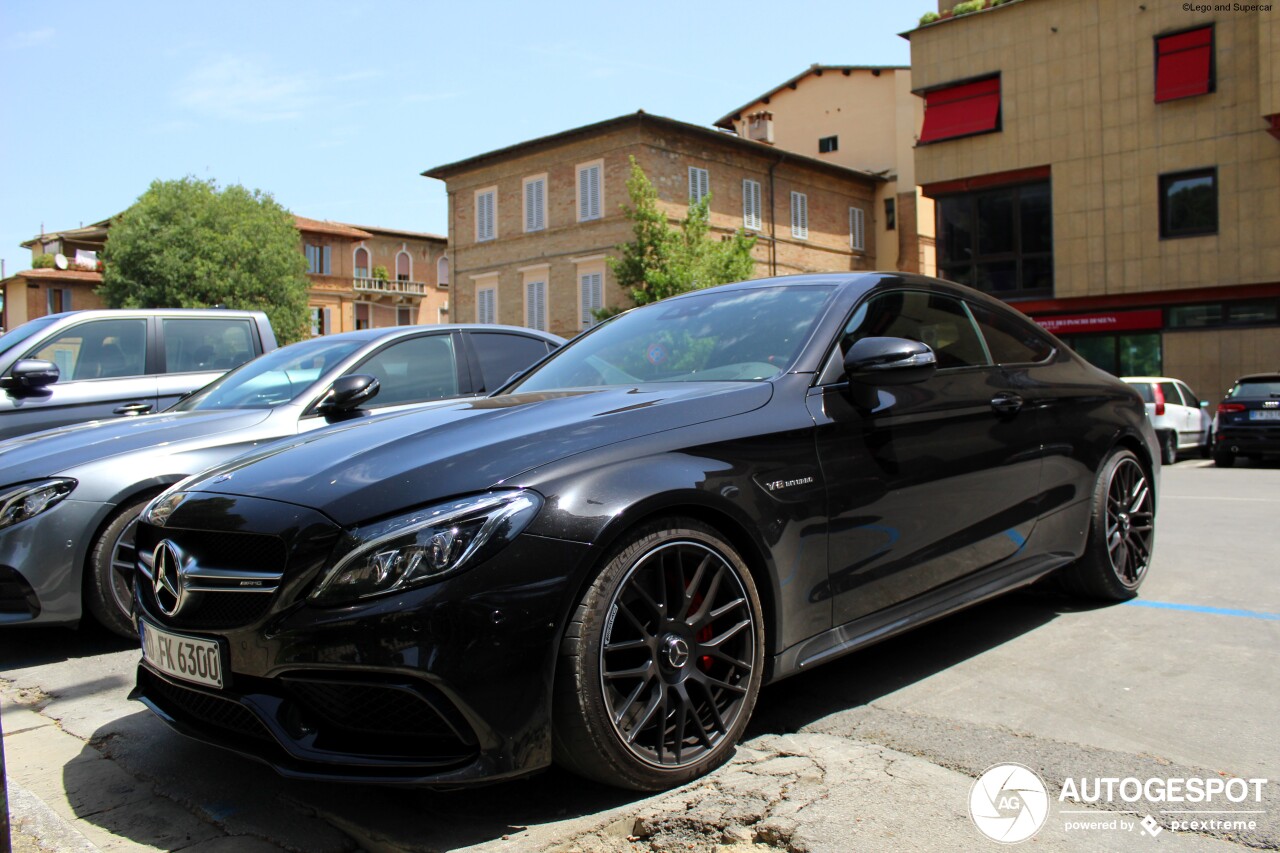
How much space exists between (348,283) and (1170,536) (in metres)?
58.3

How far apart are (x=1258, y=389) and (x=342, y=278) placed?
53.1 m

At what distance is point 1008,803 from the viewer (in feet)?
8.58

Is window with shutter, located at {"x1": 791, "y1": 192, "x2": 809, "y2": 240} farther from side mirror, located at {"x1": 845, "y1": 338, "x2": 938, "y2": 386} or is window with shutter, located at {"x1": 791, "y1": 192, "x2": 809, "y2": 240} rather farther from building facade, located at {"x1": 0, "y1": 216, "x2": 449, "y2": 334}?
side mirror, located at {"x1": 845, "y1": 338, "x2": 938, "y2": 386}

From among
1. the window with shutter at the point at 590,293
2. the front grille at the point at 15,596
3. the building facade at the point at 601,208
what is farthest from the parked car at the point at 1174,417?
the window with shutter at the point at 590,293

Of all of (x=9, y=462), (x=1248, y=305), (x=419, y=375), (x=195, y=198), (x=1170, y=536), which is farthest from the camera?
(x=195, y=198)

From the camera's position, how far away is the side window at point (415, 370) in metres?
5.86

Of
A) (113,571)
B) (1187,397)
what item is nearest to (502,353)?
(113,571)

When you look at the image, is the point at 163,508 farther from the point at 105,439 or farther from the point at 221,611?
the point at 105,439

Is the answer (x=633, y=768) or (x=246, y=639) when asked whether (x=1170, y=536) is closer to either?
(x=633, y=768)

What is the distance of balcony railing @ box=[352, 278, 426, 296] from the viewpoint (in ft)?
199

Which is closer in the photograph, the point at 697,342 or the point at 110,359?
the point at 697,342

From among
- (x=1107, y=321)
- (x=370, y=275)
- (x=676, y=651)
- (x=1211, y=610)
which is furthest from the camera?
(x=370, y=275)

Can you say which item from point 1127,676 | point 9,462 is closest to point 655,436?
point 1127,676

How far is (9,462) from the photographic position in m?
4.64
